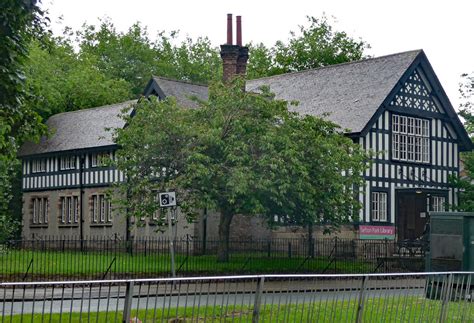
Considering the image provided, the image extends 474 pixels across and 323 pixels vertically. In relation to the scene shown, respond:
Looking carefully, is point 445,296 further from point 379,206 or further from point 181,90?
point 181,90

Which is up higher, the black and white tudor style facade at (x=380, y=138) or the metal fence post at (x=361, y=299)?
the black and white tudor style facade at (x=380, y=138)

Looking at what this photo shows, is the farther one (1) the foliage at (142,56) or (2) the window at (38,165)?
(1) the foliage at (142,56)

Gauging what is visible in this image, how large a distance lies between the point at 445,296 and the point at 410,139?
92.6ft

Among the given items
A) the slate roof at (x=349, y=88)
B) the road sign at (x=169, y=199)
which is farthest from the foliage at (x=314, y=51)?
the road sign at (x=169, y=199)

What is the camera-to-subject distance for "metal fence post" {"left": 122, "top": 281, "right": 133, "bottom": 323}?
8.29 metres

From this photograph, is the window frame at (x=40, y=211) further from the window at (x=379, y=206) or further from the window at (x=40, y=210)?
the window at (x=379, y=206)

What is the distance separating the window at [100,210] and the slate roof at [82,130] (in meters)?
2.70

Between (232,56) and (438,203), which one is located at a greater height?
(232,56)

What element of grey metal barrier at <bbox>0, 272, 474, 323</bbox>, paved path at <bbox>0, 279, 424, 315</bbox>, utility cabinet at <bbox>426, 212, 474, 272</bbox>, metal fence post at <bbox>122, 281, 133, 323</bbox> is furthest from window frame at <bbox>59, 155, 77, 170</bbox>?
metal fence post at <bbox>122, 281, 133, 323</bbox>

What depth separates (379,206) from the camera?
3838 centimetres

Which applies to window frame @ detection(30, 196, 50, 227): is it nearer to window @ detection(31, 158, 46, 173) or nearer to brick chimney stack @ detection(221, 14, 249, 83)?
window @ detection(31, 158, 46, 173)

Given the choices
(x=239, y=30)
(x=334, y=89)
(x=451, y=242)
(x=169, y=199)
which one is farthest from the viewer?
(x=334, y=89)

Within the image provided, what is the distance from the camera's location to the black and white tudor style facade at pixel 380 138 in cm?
3778

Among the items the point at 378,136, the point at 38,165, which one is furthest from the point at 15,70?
the point at 38,165
